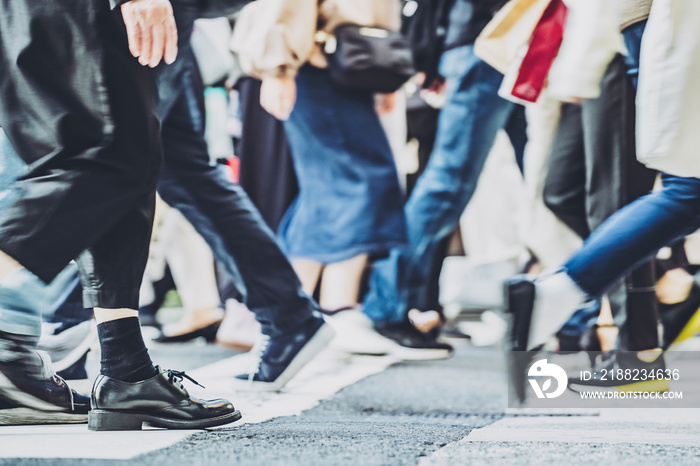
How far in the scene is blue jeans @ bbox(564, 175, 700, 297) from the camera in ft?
5.97

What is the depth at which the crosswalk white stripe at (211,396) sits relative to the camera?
4.32 ft

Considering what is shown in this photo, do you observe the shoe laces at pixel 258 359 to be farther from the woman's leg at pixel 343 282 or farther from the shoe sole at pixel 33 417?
the woman's leg at pixel 343 282

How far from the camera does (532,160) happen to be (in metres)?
2.81

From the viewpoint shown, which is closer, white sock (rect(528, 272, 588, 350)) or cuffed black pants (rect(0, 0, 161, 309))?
cuffed black pants (rect(0, 0, 161, 309))

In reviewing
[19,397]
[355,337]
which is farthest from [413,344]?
[19,397]

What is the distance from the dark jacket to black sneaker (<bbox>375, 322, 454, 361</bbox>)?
3.59 ft

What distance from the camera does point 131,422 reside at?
1.56 m

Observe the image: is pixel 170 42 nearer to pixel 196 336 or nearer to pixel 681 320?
pixel 681 320

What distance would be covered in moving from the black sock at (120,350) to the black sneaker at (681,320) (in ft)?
4.97

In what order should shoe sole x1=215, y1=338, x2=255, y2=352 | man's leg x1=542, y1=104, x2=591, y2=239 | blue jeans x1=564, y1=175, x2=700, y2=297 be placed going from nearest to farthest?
blue jeans x1=564, y1=175, x2=700, y2=297 < man's leg x1=542, y1=104, x2=591, y2=239 < shoe sole x1=215, y1=338, x2=255, y2=352

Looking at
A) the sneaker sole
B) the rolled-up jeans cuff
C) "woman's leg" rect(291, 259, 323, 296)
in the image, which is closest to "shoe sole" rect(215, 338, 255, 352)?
"woman's leg" rect(291, 259, 323, 296)

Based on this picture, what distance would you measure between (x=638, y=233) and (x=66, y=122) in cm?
123

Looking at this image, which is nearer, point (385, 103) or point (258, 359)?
point (258, 359)

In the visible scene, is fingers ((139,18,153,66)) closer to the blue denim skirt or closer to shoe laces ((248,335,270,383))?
shoe laces ((248,335,270,383))
